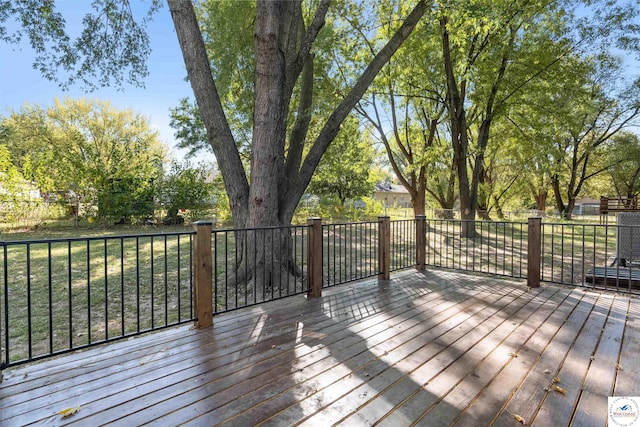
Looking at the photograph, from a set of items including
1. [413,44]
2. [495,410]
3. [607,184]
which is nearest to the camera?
[495,410]

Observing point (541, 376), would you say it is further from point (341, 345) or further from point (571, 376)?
point (341, 345)

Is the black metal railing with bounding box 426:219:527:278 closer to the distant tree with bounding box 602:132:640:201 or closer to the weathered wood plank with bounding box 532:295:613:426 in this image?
the weathered wood plank with bounding box 532:295:613:426

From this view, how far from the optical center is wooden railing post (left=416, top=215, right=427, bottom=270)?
210 inches

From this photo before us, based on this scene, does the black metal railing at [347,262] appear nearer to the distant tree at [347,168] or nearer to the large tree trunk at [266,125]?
the large tree trunk at [266,125]

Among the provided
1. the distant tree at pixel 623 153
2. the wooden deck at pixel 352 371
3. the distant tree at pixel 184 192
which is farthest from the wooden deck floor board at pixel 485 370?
the distant tree at pixel 623 153

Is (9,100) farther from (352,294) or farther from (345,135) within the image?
(352,294)

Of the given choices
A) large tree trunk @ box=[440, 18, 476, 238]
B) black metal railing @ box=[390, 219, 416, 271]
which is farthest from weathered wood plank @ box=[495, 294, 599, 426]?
large tree trunk @ box=[440, 18, 476, 238]

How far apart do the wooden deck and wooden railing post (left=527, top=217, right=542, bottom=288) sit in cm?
94

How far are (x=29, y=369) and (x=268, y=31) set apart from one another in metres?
4.09

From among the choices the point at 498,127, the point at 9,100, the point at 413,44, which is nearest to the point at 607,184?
the point at 498,127

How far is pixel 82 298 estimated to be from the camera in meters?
4.49

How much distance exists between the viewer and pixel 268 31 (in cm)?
419

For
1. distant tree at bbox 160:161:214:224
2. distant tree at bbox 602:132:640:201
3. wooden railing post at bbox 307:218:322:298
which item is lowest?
wooden railing post at bbox 307:218:322:298

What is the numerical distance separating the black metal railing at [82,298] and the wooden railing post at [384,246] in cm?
260
